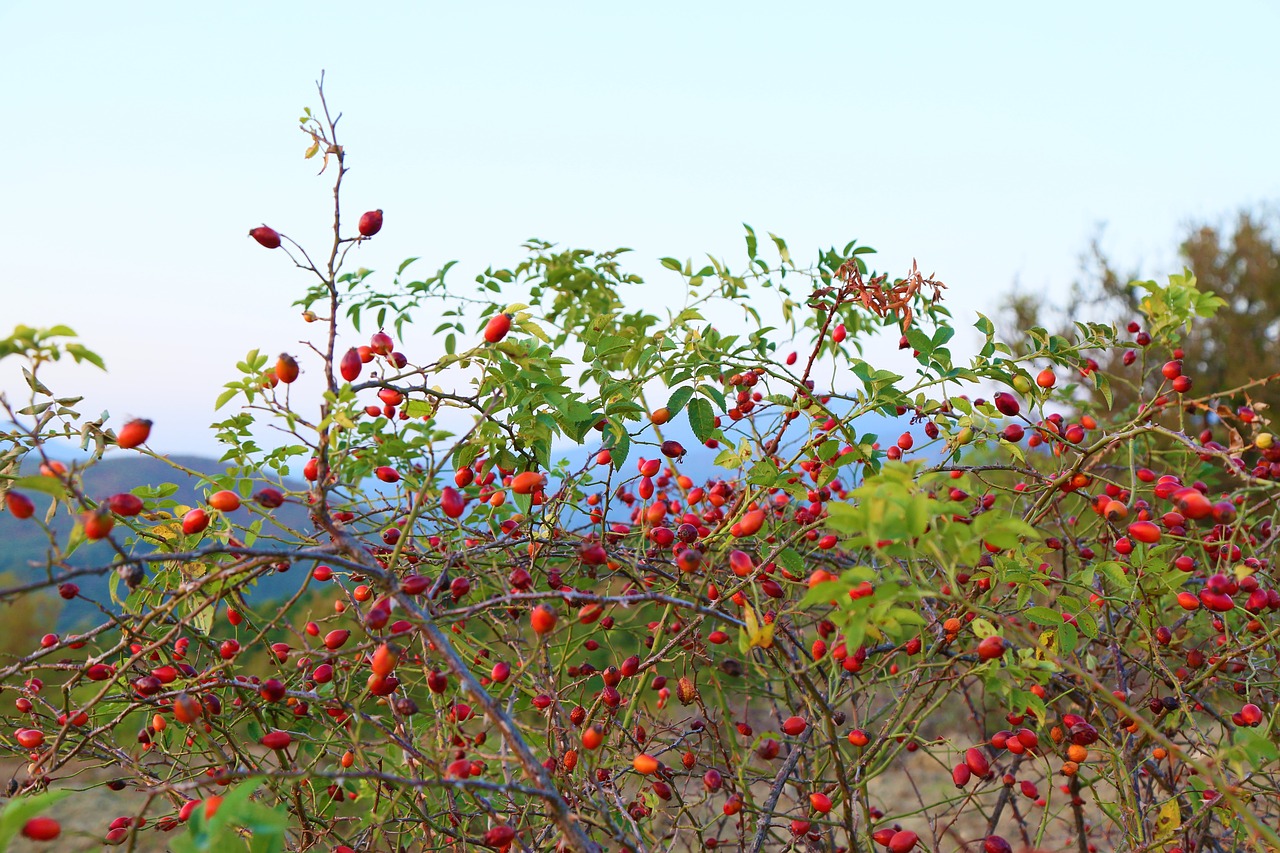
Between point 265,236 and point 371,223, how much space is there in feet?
0.57

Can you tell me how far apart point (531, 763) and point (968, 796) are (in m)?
0.94

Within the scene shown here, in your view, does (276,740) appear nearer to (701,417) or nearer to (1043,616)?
(701,417)

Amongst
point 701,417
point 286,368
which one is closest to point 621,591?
point 701,417

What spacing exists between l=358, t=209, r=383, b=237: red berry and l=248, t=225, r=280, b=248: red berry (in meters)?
0.14

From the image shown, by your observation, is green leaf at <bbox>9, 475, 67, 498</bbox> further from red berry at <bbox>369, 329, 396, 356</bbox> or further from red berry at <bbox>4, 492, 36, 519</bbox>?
red berry at <bbox>369, 329, 396, 356</bbox>

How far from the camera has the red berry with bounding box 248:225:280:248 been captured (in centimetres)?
138

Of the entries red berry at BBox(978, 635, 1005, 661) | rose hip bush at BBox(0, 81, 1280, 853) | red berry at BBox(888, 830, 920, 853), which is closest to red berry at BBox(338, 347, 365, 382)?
rose hip bush at BBox(0, 81, 1280, 853)

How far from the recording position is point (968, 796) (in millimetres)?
1526

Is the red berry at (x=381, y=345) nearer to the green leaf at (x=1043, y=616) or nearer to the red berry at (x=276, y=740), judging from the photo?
the red berry at (x=276, y=740)

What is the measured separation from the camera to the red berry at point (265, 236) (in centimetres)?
138

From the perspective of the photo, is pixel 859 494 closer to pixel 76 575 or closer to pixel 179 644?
pixel 76 575

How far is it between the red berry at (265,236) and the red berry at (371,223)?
0.14 metres

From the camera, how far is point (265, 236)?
1389 mm

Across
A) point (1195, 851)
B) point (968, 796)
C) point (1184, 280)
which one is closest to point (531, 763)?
point (968, 796)
